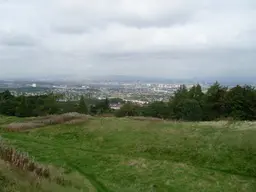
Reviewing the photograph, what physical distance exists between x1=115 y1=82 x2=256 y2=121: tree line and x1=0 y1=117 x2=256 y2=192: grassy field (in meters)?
28.4

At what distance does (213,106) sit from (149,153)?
153ft

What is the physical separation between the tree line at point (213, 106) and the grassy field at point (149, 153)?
2842 centimetres

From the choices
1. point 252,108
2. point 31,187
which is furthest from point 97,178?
point 252,108

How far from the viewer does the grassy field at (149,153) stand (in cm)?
1784

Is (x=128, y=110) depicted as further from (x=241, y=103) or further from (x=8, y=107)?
(x=241, y=103)

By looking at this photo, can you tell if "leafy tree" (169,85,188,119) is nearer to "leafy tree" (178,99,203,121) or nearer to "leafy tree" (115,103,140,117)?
"leafy tree" (178,99,203,121)

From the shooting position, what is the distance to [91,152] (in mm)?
24172

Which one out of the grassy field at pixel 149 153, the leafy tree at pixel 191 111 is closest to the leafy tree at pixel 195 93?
the leafy tree at pixel 191 111

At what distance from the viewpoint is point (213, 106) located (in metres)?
67.5

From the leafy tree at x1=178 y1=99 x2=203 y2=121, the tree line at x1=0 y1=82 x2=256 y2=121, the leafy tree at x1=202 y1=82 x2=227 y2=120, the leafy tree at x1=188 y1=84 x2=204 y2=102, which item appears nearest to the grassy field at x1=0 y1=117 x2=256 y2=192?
the tree line at x1=0 y1=82 x2=256 y2=121

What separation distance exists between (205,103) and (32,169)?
2422 inches

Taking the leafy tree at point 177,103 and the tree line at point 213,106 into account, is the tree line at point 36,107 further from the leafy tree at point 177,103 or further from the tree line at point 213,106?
the leafy tree at point 177,103

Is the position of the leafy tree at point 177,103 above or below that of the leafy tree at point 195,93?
below

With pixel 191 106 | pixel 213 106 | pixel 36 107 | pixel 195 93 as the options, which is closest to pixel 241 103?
pixel 213 106
